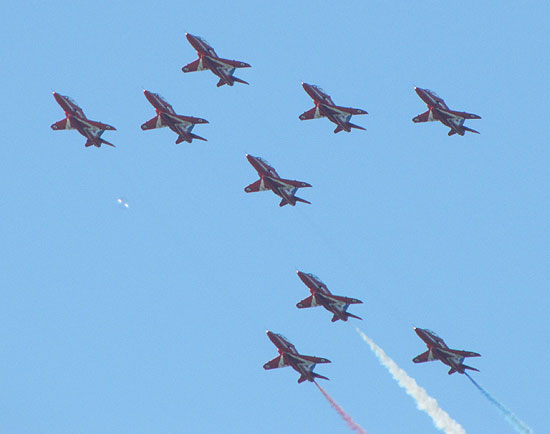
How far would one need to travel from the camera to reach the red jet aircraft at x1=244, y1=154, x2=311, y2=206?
13012cm

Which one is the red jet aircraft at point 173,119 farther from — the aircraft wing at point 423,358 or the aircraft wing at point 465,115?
the aircraft wing at point 423,358

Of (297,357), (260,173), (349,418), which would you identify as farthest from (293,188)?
(349,418)

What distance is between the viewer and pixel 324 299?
422ft

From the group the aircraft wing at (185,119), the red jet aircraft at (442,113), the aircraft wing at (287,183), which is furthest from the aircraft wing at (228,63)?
the red jet aircraft at (442,113)

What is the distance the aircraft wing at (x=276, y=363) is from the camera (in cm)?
12612

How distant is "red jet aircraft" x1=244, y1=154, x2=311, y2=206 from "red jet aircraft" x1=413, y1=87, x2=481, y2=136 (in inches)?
814

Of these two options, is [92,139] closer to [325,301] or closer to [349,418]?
[325,301]

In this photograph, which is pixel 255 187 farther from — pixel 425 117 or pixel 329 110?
pixel 425 117

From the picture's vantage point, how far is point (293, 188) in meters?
130

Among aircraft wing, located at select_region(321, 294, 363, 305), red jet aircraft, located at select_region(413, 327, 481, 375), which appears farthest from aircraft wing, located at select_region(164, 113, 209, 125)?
red jet aircraft, located at select_region(413, 327, 481, 375)

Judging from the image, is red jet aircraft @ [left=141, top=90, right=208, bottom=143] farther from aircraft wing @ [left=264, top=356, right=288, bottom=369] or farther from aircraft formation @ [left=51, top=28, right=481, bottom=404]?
aircraft wing @ [left=264, top=356, right=288, bottom=369]

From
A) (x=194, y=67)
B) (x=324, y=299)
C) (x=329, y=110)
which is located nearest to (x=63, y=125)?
(x=194, y=67)

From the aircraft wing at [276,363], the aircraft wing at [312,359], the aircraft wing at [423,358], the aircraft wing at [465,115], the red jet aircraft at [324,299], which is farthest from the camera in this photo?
the aircraft wing at [465,115]

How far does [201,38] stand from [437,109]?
33184mm
